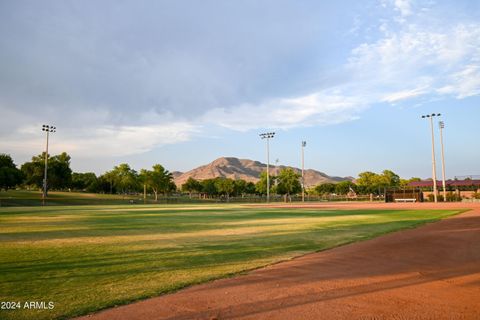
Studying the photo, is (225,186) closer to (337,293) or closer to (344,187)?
(344,187)

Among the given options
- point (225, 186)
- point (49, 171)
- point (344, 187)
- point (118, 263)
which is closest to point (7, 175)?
point (49, 171)

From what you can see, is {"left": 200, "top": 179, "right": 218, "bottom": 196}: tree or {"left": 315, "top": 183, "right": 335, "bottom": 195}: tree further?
{"left": 315, "top": 183, "right": 335, "bottom": 195}: tree

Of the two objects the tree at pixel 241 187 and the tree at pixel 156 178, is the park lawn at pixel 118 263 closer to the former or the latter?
the tree at pixel 156 178

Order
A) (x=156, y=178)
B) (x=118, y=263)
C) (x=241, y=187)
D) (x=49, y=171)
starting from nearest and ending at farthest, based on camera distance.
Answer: (x=118, y=263)
(x=49, y=171)
(x=156, y=178)
(x=241, y=187)

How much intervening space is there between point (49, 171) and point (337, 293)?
9484 cm

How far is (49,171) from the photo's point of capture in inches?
3403

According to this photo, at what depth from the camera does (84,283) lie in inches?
273

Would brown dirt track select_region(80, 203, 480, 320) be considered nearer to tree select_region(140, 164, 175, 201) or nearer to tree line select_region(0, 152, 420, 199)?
tree line select_region(0, 152, 420, 199)

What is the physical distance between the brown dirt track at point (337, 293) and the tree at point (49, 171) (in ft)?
303

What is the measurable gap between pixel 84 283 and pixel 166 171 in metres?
95.6

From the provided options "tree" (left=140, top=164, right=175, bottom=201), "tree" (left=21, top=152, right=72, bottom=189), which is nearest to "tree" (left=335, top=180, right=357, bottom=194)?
"tree" (left=140, top=164, right=175, bottom=201)

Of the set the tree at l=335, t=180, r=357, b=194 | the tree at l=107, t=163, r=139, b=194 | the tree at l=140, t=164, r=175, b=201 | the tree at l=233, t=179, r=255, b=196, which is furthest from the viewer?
the tree at l=335, t=180, r=357, b=194

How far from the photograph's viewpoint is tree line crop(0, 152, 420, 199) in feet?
280

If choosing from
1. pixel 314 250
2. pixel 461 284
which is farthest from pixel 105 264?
pixel 461 284
